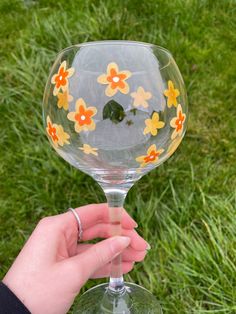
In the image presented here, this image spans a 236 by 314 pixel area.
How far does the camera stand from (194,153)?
170cm

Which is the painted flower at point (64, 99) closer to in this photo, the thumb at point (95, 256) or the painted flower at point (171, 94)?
the painted flower at point (171, 94)

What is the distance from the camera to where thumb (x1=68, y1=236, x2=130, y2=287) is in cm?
99

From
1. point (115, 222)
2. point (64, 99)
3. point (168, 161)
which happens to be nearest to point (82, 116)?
point (64, 99)

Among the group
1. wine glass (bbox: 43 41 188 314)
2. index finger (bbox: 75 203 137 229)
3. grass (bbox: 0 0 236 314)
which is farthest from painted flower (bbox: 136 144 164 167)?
grass (bbox: 0 0 236 314)

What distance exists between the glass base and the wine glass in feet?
1.33

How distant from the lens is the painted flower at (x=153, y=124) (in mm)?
848

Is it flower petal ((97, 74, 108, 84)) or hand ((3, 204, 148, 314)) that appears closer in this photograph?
flower petal ((97, 74, 108, 84))

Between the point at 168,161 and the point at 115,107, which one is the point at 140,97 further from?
the point at 168,161

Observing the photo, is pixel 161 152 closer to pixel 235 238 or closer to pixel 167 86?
pixel 167 86

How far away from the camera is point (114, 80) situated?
2.68ft

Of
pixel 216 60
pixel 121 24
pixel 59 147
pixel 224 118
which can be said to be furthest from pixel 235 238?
pixel 121 24

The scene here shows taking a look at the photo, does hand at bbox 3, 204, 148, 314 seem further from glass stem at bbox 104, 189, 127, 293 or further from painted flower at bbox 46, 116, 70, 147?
painted flower at bbox 46, 116, 70, 147

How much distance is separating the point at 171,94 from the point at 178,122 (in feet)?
0.18

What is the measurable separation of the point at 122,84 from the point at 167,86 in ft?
0.27
